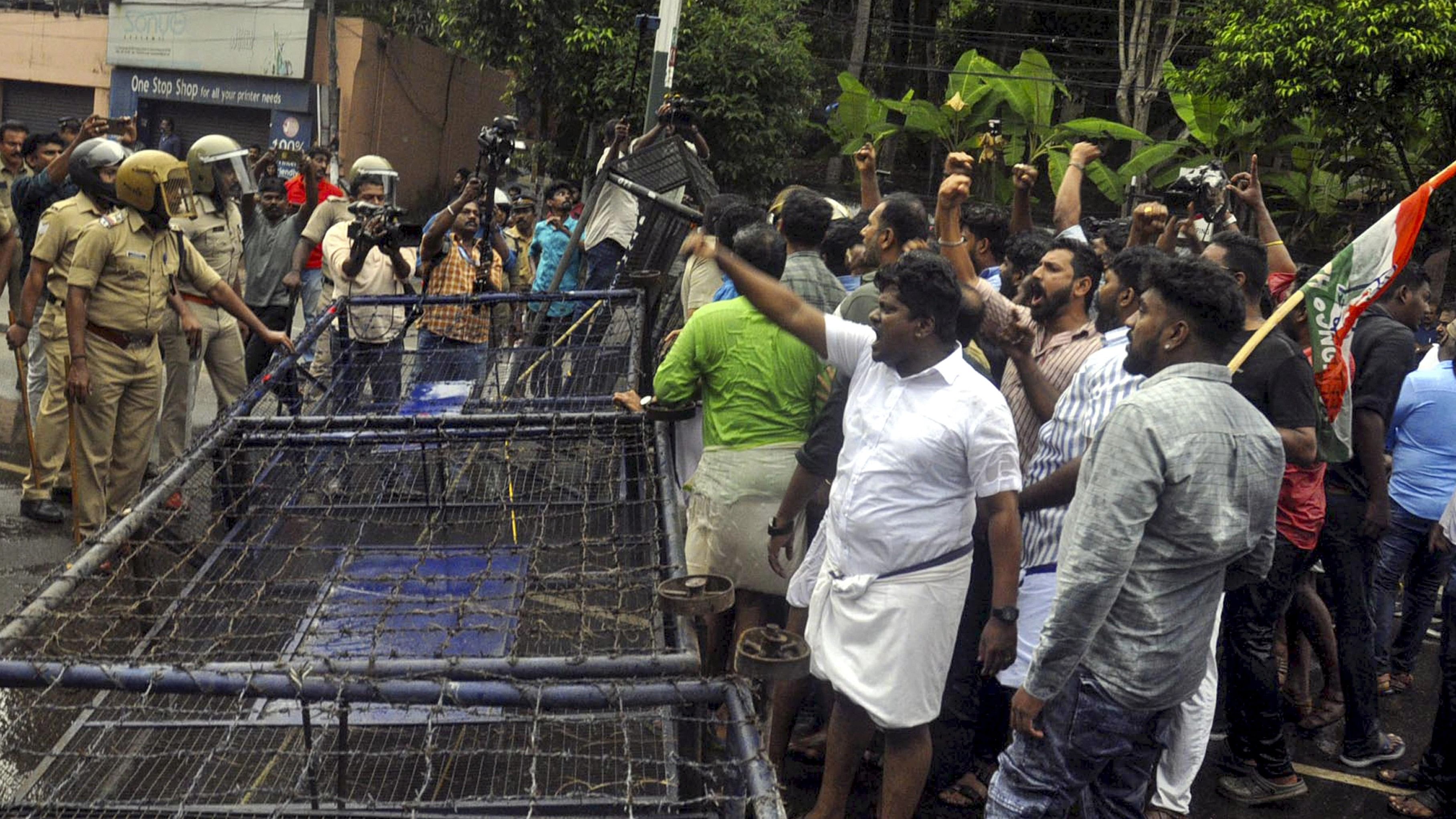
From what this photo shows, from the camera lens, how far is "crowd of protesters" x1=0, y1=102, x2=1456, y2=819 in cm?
310

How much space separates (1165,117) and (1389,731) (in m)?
21.3

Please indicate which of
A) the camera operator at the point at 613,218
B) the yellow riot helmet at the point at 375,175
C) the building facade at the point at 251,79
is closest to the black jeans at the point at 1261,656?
the camera operator at the point at 613,218

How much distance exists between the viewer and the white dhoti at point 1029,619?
12.2 ft

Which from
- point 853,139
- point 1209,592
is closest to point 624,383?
point 1209,592

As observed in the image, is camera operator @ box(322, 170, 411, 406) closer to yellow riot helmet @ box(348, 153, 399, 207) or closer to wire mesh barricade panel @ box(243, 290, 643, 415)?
wire mesh barricade panel @ box(243, 290, 643, 415)

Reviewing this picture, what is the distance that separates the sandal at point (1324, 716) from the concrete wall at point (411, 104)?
19927mm

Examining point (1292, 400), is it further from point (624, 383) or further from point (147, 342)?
point (147, 342)

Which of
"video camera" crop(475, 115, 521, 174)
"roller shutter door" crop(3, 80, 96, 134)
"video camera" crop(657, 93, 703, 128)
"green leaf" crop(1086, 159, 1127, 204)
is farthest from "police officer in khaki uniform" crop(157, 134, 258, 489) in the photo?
"roller shutter door" crop(3, 80, 96, 134)

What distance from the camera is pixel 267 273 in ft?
28.2

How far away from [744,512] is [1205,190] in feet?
9.18

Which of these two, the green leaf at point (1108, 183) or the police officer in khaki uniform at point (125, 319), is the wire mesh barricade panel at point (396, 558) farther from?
the green leaf at point (1108, 183)

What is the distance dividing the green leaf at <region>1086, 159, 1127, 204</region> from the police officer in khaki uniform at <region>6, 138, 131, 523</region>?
13.9 metres

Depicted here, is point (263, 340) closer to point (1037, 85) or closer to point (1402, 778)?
point (1402, 778)

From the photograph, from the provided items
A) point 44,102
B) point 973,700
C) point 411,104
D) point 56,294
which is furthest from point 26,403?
point 44,102
